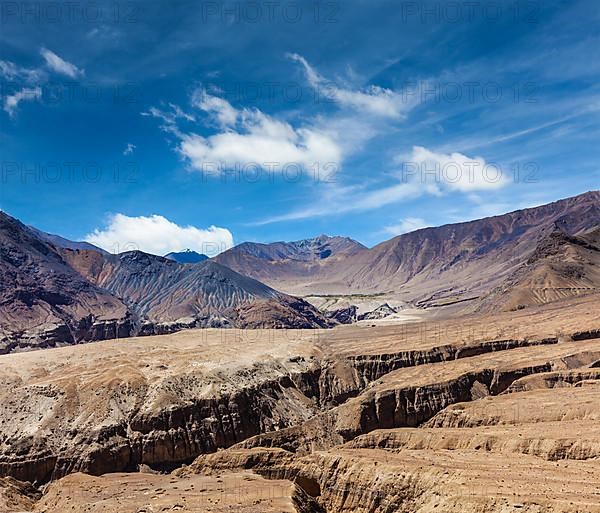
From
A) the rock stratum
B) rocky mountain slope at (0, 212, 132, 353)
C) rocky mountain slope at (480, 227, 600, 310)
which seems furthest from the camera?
rocky mountain slope at (0, 212, 132, 353)

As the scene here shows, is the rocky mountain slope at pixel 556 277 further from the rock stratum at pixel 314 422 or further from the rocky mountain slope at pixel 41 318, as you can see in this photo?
the rocky mountain slope at pixel 41 318

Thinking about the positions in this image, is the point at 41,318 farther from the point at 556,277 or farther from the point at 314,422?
the point at 556,277

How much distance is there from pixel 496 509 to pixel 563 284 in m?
141

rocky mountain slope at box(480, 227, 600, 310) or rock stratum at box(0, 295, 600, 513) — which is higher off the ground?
rocky mountain slope at box(480, 227, 600, 310)

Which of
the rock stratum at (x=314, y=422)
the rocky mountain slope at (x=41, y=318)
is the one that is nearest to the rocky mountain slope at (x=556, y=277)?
the rock stratum at (x=314, y=422)

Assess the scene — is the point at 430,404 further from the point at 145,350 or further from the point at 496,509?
the point at 145,350

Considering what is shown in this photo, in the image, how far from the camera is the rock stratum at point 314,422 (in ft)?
132

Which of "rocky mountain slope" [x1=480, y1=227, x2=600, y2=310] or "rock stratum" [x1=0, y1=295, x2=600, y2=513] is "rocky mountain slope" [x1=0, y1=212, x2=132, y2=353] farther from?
"rocky mountain slope" [x1=480, y1=227, x2=600, y2=310]

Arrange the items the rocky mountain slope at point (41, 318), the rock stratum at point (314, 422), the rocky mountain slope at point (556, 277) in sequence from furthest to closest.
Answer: the rocky mountain slope at point (41, 318)
the rocky mountain slope at point (556, 277)
the rock stratum at point (314, 422)

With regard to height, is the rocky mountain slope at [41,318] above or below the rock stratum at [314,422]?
above

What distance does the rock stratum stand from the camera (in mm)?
40344

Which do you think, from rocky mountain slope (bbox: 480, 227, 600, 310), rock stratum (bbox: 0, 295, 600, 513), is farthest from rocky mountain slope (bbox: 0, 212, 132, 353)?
rocky mountain slope (bbox: 480, 227, 600, 310)

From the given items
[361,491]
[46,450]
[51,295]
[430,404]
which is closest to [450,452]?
[361,491]

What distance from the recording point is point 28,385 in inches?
2783
